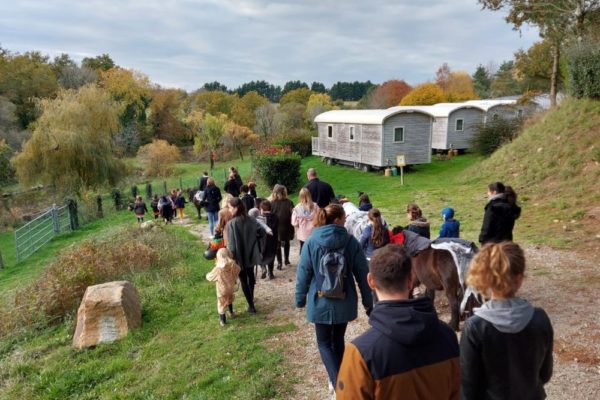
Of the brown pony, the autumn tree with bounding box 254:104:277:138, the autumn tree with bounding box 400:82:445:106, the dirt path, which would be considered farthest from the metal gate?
the autumn tree with bounding box 254:104:277:138

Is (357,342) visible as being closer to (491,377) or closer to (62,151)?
(491,377)

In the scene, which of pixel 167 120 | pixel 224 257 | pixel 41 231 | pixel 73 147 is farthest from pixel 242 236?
pixel 167 120

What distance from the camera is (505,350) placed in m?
2.08

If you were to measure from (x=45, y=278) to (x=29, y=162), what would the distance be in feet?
50.9

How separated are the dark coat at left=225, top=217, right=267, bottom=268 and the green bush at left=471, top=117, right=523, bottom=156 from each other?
61.1 ft

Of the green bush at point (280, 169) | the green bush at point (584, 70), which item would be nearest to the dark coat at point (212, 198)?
the green bush at point (280, 169)

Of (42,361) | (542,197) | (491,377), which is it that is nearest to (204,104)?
(542,197)

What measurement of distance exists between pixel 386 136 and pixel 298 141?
11302 millimetres

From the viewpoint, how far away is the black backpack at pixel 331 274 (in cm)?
357

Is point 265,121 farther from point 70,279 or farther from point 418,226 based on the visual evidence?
point 418,226

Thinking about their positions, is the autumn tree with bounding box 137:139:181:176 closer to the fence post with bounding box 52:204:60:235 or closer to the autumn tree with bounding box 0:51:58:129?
the autumn tree with bounding box 0:51:58:129

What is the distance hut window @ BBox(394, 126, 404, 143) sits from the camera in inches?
857

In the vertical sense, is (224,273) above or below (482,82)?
below

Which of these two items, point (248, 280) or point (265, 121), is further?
point (265, 121)
